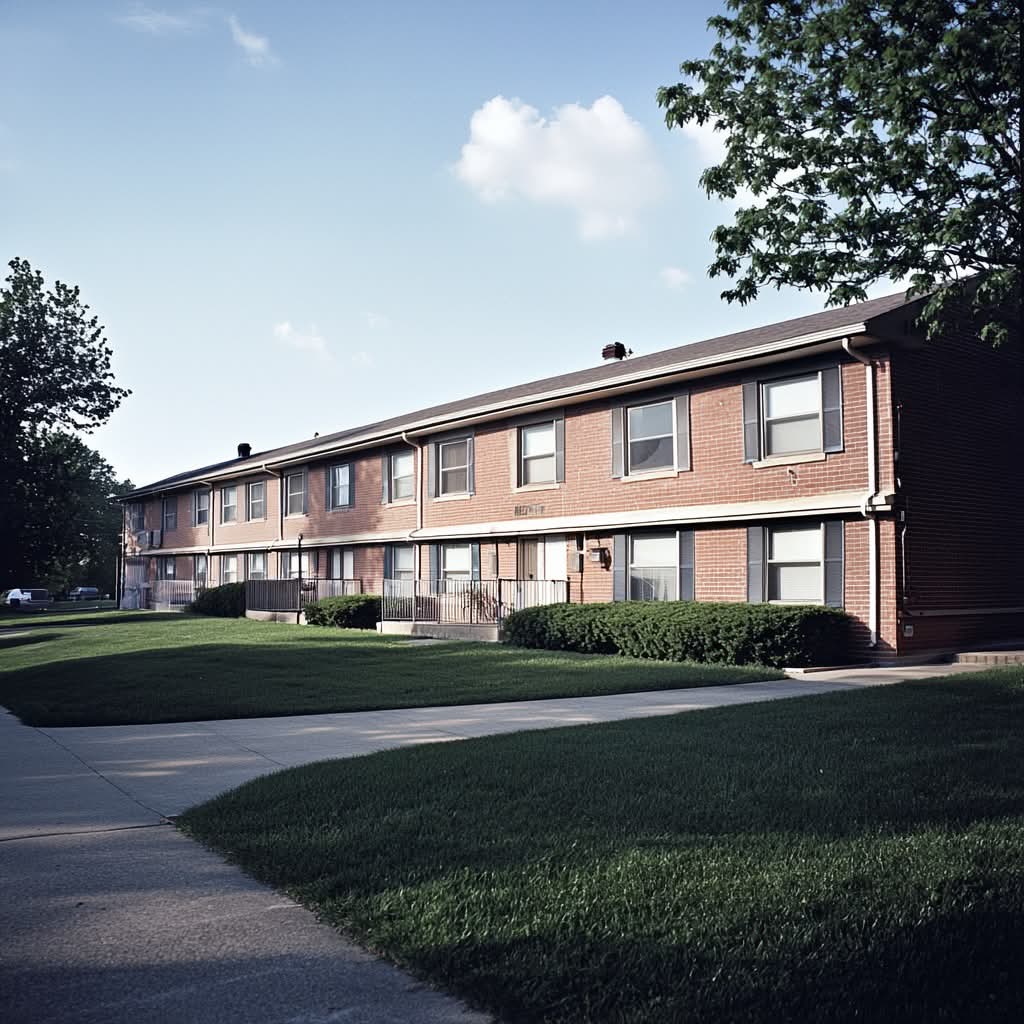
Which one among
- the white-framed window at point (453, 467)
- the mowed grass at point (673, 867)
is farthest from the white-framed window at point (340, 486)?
the mowed grass at point (673, 867)

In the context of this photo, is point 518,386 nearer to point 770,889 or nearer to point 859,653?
point 859,653

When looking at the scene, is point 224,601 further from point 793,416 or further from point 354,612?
point 793,416

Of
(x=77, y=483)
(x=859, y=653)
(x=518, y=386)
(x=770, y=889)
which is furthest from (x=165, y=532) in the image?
(x=770, y=889)

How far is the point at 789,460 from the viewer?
719 inches

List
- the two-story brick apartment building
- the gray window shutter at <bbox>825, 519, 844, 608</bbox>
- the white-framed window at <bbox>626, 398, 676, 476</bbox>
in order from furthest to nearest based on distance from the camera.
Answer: the white-framed window at <bbox>626, 398, 676, 476</bbox> → the gray window shutter at <bbox>825, 519, 844, 608</bbox> → the two-story brick apartment building

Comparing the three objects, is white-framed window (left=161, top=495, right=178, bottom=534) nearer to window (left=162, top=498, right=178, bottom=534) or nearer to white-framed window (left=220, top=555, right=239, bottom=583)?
window (left=162, top=498, right=178, bottom=534)

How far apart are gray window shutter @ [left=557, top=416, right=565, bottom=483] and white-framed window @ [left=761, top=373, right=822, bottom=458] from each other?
18.3 ft

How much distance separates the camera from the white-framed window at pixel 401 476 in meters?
28.5

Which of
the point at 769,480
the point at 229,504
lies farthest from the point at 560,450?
the point at 229,504

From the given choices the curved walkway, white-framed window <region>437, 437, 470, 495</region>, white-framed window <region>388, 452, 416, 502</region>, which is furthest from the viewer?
white-framed window <region>388, 452, 416, 502</region>

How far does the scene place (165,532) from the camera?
44.9m

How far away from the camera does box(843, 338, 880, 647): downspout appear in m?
16.8

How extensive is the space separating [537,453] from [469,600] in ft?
12.5

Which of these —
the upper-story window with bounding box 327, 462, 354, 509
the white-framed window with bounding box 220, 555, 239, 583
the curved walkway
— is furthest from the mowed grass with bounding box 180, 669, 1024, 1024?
the white-framed window with bounding box 220, 555, 239, 583
